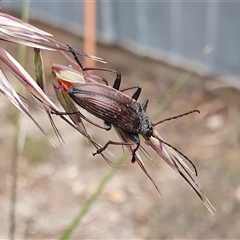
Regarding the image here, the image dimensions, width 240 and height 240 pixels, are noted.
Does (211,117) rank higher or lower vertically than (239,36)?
lower

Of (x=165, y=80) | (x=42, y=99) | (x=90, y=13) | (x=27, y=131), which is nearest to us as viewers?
(x=42, y=99)

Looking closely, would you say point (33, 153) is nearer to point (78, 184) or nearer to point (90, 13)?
point (78, 184)

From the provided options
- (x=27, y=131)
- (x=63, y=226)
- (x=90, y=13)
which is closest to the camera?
(x=63, y=226)

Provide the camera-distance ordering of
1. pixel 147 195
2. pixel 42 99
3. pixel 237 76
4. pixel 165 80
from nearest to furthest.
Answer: pixel 42 99 < pixel 147 195 < pixel 237 76 < pixel 165 80

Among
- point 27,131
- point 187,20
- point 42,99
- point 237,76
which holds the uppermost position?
point 42,99

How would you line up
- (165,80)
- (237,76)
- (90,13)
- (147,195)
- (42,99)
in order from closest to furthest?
(42,99)
(147,195)
(237,76)
(165,80)
(90,13)

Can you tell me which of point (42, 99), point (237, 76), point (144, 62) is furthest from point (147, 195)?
point (42, 99)

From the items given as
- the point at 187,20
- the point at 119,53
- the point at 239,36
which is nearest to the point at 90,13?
the point at 119,53

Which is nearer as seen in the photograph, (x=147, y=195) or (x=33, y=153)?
(x=147, y=195)

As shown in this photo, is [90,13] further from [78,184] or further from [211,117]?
[78,184]
